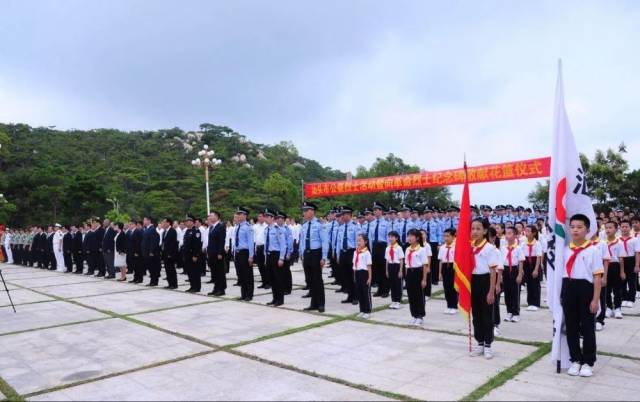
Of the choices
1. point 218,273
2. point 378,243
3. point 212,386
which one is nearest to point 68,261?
point 218,273

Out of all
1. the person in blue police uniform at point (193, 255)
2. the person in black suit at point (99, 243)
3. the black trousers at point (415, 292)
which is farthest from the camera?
the person in black suit at point (99, 243)

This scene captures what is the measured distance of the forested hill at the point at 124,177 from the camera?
30359mm

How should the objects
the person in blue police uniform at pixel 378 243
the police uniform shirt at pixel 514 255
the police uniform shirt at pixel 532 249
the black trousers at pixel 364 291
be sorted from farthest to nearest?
the person in blue police uniform at pixel 378 243 < the police uniform shirt at pixel 532 249 < the black trousers at pixel 364 291 < the police uniform shirt at pixel 514 255

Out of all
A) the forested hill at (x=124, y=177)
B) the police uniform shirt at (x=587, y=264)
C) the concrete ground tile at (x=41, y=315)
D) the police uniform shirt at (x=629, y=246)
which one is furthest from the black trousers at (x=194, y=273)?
the forested hill at (x=124, y=177)

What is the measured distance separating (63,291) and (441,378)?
1045cm

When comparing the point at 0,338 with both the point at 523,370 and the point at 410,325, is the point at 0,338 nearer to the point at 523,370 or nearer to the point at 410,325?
the point at 410,325

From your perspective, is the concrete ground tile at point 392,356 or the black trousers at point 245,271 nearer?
the concrete ground tile at point 392,356

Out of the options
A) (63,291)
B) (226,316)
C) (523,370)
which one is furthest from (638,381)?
(63,291)

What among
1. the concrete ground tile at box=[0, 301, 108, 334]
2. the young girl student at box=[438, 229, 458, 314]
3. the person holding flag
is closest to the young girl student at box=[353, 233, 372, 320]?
the young girl student at box=[438, 229, 458, 314]

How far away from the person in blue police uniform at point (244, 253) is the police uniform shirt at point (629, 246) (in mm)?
6630

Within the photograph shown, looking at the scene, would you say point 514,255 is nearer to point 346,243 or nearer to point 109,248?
point 346,243

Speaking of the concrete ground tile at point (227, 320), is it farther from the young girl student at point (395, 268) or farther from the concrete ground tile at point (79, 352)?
the young girl student at point (395, 268)

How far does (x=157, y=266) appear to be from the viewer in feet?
40.6

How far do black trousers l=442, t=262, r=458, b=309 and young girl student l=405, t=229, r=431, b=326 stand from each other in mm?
906
